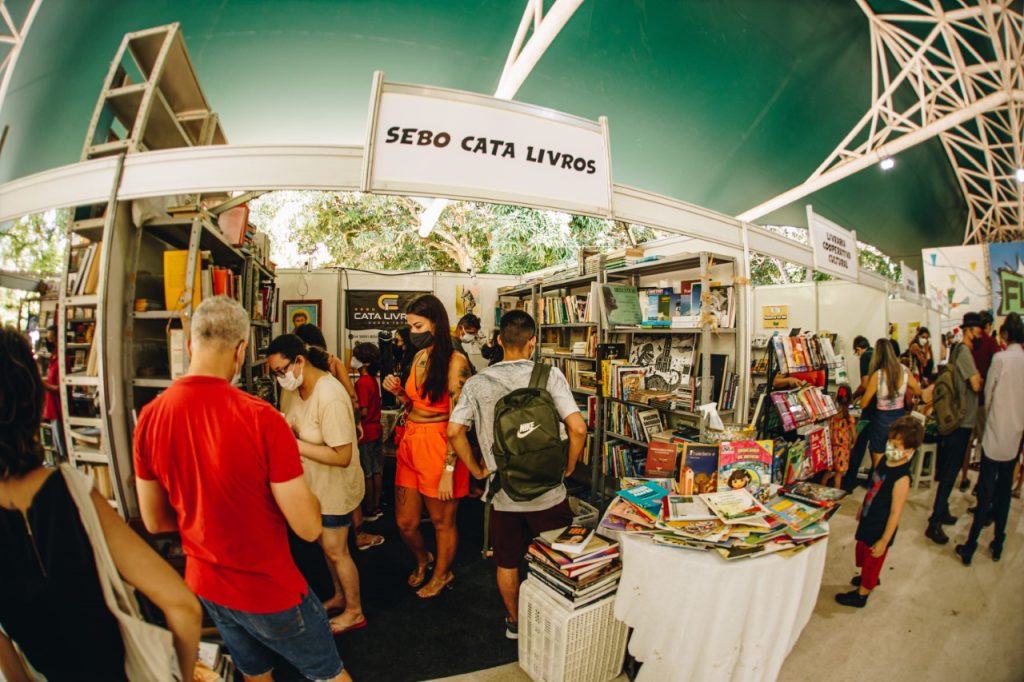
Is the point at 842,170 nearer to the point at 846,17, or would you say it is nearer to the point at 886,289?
the point at 846,17

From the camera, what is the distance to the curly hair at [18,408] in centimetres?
77

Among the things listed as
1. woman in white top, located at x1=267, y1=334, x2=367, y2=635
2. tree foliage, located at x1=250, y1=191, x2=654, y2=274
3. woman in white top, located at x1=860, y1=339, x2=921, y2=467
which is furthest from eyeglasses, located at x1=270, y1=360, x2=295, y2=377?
tree foliage, located at x1=250, y1=191, x2=654, y2=274

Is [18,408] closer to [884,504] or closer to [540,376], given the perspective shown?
[540,376]

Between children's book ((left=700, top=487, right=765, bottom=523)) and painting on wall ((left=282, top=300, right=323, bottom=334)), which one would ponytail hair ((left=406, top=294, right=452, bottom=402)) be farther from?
painting on wall ((left=282, top=300, right=323, bottom=334))

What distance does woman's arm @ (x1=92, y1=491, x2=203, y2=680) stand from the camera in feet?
2.89

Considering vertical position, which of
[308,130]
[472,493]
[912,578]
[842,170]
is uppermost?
[842,170]

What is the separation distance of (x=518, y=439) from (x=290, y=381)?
1243 millimetres

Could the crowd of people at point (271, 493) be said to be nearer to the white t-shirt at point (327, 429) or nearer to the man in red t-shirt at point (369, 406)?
the white t-shirt at point (327, 429)

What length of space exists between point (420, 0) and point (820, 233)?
4565mm

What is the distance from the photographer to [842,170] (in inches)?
316

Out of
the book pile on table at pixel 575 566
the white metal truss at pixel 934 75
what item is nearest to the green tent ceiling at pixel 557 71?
the white metal truss at pixel 934 75

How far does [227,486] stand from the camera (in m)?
1.23

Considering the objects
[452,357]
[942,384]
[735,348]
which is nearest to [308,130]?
[452,357]

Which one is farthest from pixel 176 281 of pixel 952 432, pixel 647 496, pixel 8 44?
pixel 952 432
